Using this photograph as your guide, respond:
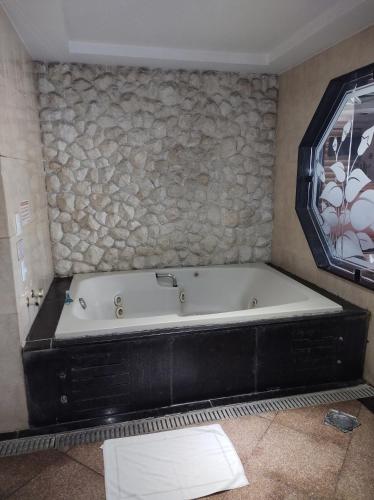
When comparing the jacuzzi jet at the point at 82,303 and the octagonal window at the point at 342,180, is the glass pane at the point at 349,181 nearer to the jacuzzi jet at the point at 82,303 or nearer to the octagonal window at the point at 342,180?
the octagonal window at the point at 342,180

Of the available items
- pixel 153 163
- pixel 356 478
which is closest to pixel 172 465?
pixel 356 478

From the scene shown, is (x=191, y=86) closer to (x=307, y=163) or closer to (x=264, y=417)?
(x=307, y=163)

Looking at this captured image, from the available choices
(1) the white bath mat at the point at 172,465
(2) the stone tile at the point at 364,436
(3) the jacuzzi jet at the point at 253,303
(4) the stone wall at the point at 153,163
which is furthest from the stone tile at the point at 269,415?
(4) the stone wall at the point at 153,163

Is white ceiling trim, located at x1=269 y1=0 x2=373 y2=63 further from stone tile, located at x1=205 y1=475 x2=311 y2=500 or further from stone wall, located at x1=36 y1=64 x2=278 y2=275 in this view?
stone tile, located at x1=205 y1=475 x2=311 y2=500

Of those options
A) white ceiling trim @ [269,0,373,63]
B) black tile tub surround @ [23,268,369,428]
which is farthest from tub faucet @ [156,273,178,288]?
white ceiling trim @ [269,0,373,63]

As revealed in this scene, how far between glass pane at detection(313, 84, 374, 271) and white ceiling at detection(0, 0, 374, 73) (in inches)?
19.1

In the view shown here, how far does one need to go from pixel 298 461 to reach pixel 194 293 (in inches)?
64.9

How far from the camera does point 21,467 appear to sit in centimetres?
167

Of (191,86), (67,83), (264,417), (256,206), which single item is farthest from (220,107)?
(264,417)

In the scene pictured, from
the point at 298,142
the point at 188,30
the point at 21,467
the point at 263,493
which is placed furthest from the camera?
the point at 298,142

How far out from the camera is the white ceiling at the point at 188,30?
193 centimetres

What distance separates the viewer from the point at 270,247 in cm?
340

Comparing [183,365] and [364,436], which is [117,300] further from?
[364,436]

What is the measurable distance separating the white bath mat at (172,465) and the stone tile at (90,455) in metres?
0.03
